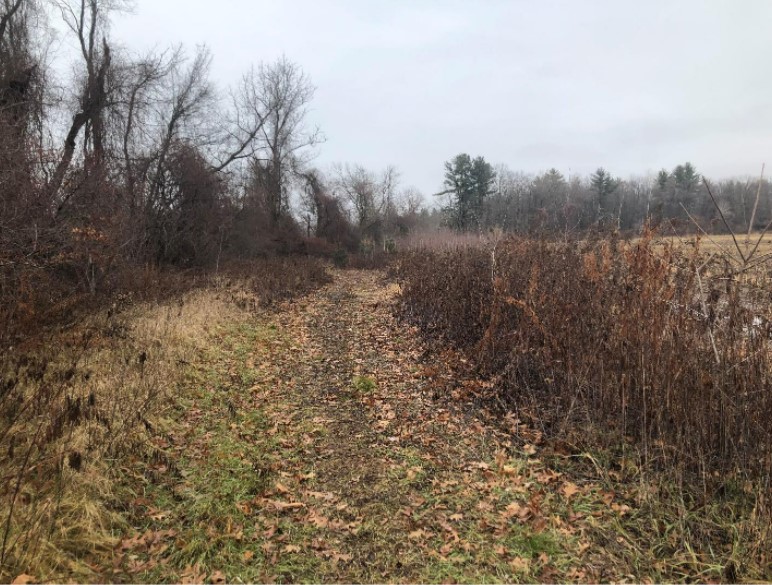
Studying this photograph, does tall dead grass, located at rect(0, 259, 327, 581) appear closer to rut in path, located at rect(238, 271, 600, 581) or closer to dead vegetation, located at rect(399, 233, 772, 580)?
rut in path, located at rect(238, 271, 600, 581)

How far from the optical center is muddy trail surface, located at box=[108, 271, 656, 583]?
9.66 ft

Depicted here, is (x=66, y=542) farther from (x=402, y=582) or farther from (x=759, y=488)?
(x=759, y=488)

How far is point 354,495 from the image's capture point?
3721mm

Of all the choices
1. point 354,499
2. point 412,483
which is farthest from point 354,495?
point 412,483

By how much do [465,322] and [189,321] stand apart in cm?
508

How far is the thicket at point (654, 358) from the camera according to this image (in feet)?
11.5

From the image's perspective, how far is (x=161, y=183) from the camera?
1403 cm

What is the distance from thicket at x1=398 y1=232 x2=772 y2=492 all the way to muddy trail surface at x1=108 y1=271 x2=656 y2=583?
0.66 m

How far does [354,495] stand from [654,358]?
303cm

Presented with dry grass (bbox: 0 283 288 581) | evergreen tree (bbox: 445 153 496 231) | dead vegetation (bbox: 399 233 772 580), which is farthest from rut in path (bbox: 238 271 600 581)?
evergreen tree (bbox: 445 153 496 231)

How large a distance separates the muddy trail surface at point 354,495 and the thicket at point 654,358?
2.17 feet

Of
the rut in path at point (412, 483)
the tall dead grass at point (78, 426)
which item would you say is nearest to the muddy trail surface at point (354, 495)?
the rut in path at point (412, 483)

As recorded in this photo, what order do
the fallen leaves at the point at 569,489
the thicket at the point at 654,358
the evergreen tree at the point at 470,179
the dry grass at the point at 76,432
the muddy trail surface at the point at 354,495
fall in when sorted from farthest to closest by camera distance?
the evergreen tree at the point at 470,179 < the fallen leaves at the point at 569,489 < the thicket at the point at 654,358 < the muddy trail surface at the point at 354,495 < the dry grass at the point at 76,432

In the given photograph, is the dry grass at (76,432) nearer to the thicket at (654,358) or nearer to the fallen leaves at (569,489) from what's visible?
the fallen leaves at (569,489)
